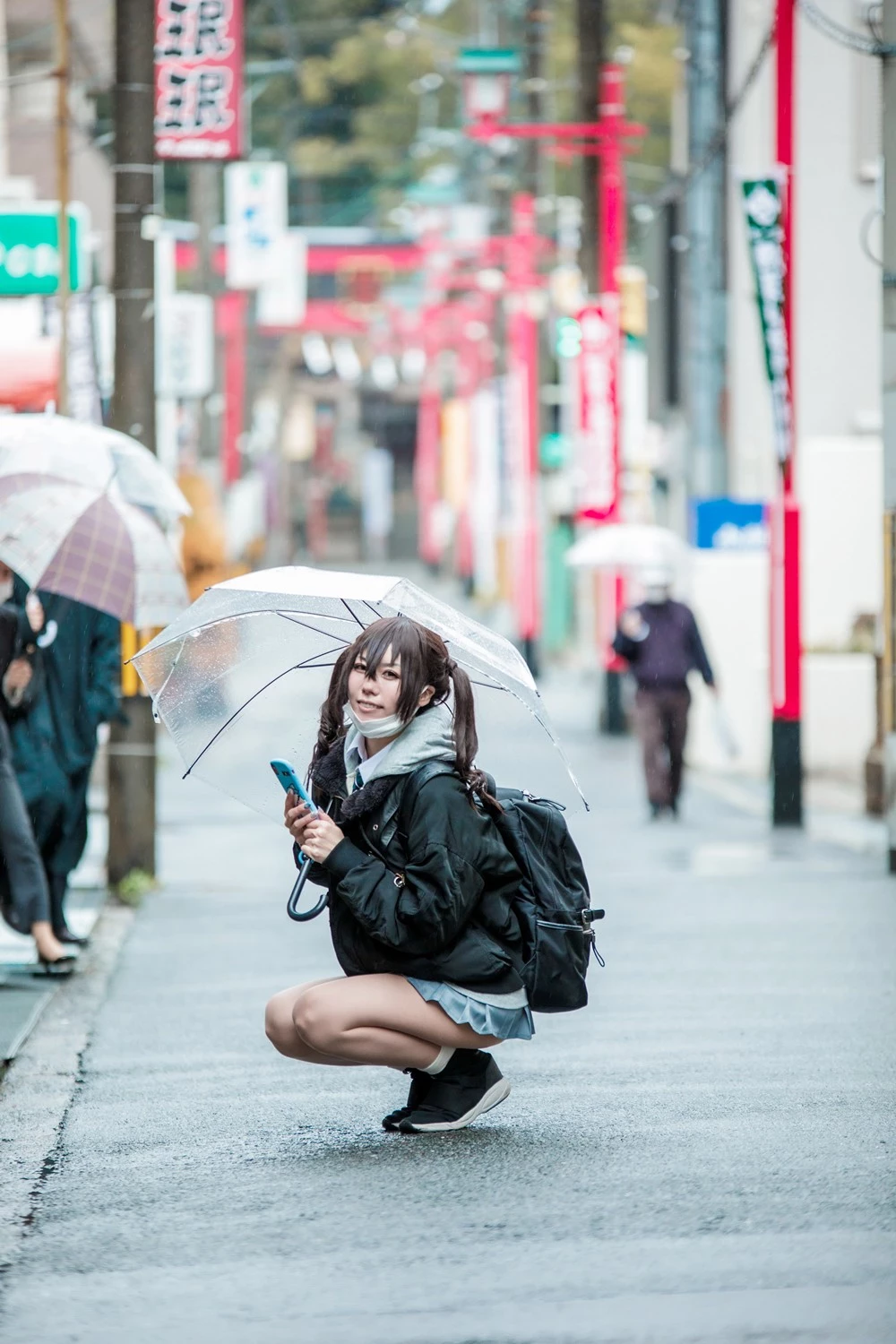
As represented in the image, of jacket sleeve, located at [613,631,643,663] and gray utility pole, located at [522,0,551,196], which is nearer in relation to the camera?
jacket sleeve, located at [613,631,643,663]

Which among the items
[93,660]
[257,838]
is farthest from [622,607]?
[93,660]

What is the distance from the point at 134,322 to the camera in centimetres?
1226

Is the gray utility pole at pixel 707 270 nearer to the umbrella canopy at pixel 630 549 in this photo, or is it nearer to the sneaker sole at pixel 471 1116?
the umbrella canopy at pixel 630 549

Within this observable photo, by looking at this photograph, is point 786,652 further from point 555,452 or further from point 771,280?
point 555,452

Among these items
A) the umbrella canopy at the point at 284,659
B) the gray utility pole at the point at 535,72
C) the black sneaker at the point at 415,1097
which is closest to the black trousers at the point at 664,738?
the umbrella canopy at the point at 284,659

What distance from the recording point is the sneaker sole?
21.3 feet

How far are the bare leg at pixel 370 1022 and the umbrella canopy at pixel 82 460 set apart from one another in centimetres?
353

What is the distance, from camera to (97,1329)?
476 cm

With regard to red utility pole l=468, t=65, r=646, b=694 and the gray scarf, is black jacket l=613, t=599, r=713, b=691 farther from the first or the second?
the gray scarf

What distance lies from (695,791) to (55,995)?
11176 mm

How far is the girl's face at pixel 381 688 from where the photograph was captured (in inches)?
238

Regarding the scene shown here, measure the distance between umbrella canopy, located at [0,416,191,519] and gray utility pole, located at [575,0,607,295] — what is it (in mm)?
17371

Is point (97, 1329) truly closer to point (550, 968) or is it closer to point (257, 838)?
point (550, 968)

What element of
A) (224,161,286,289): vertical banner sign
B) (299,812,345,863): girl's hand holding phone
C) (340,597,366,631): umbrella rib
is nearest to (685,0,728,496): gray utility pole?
(224,161,286,289): vertical banner sign
